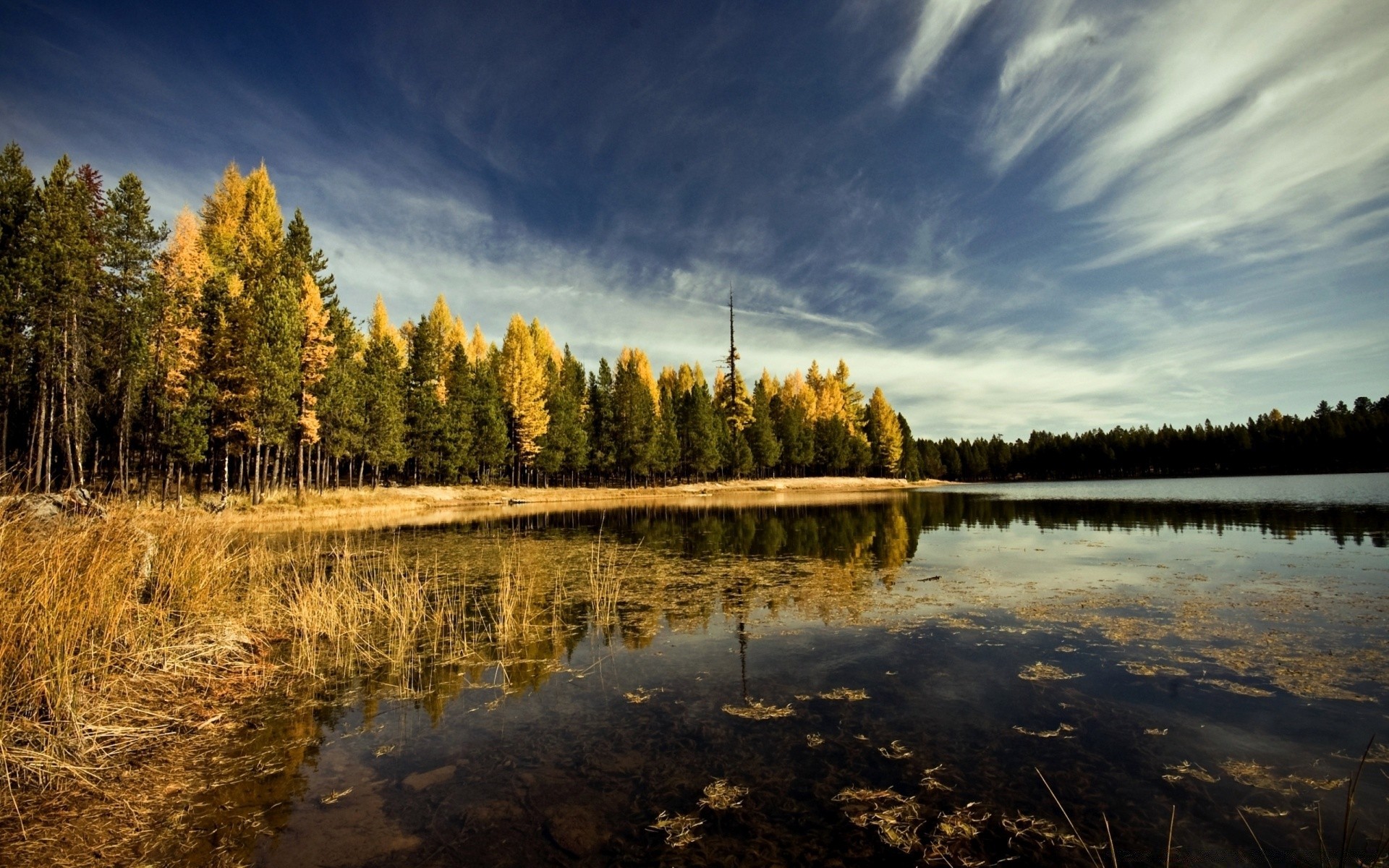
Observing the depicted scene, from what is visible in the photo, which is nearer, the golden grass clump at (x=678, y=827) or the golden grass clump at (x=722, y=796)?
the golden grass clump at (x=678, y=827)

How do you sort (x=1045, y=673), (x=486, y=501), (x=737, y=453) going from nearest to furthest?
(x=1045, y=673), (x=486, y=501), (x=737, y=453)

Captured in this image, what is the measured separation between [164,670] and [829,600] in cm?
952

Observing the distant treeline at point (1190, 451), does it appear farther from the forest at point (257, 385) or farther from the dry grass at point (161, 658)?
the dry grass at point (161, 658)

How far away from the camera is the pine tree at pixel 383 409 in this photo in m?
39.2

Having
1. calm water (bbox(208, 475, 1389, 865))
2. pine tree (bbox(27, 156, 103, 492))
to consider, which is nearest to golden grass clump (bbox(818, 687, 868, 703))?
calm water (bbox(208, 475, 1389, 865))

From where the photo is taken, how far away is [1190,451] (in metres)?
101

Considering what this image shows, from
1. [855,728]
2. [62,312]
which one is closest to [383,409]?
[62,312]

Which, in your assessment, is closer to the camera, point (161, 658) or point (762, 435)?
point (161, 658)

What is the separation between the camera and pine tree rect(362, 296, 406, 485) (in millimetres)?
39250

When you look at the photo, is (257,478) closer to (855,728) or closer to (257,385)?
(257,385)

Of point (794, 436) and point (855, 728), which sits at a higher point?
point (794, 436)

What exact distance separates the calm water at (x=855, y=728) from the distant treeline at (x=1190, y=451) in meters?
99.5

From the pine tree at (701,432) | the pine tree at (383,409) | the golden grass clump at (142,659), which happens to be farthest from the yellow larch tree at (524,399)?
the golden grass clump at (142,659)

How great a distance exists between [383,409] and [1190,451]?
125843 mm
